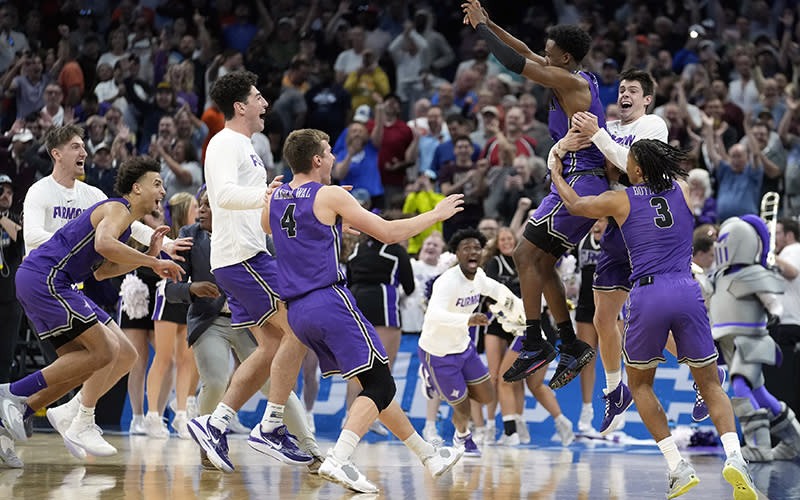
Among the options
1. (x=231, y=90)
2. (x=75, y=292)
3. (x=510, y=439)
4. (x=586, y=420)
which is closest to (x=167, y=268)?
(x=75, y=292)

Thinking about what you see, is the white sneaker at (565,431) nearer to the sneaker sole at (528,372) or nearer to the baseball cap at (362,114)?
the sneaker sole at (528,372)

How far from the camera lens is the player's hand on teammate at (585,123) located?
260 inches

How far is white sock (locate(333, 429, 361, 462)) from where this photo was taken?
6477mm

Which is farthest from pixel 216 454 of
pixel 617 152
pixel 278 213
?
pixel 617 152

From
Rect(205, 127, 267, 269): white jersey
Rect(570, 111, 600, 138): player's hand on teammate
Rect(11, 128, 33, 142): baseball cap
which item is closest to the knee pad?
Rect(205, 127, 267, 269): white jersey

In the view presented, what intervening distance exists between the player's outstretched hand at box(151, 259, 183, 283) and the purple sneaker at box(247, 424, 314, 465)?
1.22 metres

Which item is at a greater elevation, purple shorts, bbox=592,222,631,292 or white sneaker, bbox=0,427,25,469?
purple shorts, bbox=592,222,631,292

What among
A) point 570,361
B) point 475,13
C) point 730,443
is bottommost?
point 730,443

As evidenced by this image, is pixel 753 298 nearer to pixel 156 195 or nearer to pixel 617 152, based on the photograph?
pixel 617 152

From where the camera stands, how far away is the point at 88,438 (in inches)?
309

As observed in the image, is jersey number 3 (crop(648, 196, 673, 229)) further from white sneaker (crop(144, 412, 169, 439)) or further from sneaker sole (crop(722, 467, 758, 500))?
white sneaker (crop(144, 412, 169, 439))

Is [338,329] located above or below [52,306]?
below

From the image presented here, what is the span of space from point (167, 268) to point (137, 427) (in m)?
4.20

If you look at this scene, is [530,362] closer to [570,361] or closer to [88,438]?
[570,361]
